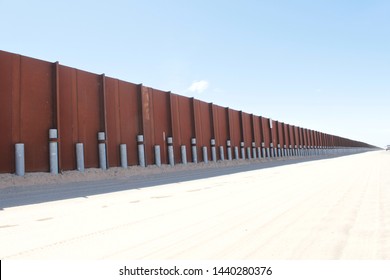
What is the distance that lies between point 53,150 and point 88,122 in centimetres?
176

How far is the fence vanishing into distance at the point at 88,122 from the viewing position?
835 cm

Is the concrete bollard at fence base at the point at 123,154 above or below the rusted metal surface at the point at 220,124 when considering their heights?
below

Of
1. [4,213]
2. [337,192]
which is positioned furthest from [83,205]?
[337,192]

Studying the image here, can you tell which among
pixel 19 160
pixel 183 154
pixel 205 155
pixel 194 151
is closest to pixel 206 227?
pixel 19 160

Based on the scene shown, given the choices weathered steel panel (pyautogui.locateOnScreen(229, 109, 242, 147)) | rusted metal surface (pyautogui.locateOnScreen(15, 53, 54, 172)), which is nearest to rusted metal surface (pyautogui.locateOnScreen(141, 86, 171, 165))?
rusted metal surface (pyautogui.locateOnScreen(15, 53, 54, 172))

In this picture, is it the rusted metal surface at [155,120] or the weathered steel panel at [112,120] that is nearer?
the weathered steel panel at [112,120]

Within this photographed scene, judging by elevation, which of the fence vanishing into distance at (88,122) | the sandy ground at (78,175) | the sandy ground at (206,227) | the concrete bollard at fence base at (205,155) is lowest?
the sandy ground at (206,227)

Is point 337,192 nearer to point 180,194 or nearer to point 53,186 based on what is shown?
point 180,194

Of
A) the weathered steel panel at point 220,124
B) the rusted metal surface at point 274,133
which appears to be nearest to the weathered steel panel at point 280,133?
the rusted metal surface at point 274,133

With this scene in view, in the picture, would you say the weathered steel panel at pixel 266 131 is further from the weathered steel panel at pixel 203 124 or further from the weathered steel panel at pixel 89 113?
the weathered steel panel at pixel 89 113

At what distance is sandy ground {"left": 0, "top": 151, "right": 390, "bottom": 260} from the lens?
2650mm

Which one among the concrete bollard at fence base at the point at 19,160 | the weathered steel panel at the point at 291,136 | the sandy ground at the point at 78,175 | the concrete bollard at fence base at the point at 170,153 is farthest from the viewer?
the weathered steel panel at the point at 291,136

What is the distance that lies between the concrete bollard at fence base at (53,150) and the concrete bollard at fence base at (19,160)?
80cm

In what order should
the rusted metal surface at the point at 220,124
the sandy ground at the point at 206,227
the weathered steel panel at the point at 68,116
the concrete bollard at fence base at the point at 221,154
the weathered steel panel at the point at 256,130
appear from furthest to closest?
the weathered steel panel at the point at 256,130
the rusted metal surface at the point at 220,124
the concrete bollard at fence base at the point at 221,154
the weathered steel panel at the point at 68,116
the sandy ground at the point at 206,227
